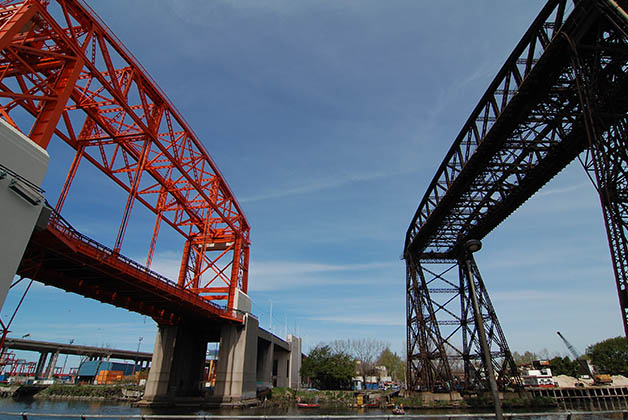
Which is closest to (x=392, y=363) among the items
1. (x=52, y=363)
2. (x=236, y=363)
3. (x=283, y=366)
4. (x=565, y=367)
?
(x=565, y=367)

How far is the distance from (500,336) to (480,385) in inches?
215

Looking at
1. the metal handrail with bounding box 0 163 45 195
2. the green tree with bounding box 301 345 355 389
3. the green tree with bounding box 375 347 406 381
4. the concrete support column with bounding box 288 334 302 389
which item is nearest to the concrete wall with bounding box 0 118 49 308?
the metal handrail with bounding box 0 163 45 195

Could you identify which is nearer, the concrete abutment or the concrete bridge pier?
the concrete abutment

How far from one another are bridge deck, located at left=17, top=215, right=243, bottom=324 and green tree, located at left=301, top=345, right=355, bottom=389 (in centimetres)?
3048

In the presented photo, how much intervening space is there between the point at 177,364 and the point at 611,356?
81373 millimetres

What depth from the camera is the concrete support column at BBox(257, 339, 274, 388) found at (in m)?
52.3

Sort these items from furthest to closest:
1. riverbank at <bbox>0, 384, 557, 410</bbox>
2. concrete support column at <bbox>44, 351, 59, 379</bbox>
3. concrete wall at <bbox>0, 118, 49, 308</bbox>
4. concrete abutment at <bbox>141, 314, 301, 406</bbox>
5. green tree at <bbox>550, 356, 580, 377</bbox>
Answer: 1. concrete support column at <bbox>44, 351, 59, 379</bbox>
2. green tree at <bbox>550, 356, 580, 377</bbox>
3. concrete abutment at <bbox>141, 314, 301, 406</bbox>
4. riverbank at <bbox>0, 384, 557, 410</bbox>
5. concrete wall at <bbox>0, 118, 49, 308</bbox>

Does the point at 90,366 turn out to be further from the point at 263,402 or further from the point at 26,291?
the point at 26,291

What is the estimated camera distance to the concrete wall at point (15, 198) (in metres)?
12.7

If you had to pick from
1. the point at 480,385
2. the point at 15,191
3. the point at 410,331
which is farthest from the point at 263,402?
the point at 15,191

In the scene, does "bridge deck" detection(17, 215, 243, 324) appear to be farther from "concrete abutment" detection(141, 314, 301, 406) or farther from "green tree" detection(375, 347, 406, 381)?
Answer: "green tree" detection(375, 347, 406, 381)

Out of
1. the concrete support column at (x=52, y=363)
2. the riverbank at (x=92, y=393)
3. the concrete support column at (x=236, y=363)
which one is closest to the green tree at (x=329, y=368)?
the concrete support column at (x=236, y=363)

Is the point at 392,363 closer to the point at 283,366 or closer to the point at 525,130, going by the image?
the point at 283,366

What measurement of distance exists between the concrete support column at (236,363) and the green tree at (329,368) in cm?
2333
